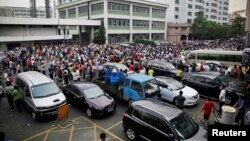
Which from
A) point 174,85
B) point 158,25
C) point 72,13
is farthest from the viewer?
point 158,25

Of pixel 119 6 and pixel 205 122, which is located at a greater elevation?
pixel 119 6

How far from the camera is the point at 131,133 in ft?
29.6

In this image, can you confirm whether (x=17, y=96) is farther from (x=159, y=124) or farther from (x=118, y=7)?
(x=118, y=7)

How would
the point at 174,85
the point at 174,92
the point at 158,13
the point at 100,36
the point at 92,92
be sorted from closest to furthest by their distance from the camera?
the point at 92,92 → the point at 174,92 → the point at 174,85 → the point at 100,36 → the point at 158,13

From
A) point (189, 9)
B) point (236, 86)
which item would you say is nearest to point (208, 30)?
point (189, 9)

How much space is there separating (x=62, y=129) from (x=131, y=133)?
348 centimetres

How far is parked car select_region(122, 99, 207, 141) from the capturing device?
770cm

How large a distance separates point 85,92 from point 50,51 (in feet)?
61.8

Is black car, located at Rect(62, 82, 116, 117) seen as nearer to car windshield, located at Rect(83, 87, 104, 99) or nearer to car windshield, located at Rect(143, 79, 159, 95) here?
car windshield, located at Rect(83, 87, 104, 99)

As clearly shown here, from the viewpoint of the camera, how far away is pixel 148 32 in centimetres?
6131

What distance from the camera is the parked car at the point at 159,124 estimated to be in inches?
303

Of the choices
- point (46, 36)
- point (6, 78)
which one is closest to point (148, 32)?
point (46, 36)

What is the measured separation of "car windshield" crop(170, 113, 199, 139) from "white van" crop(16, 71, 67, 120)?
626 cm

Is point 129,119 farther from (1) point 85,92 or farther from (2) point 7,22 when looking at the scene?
(2) point 7,22
